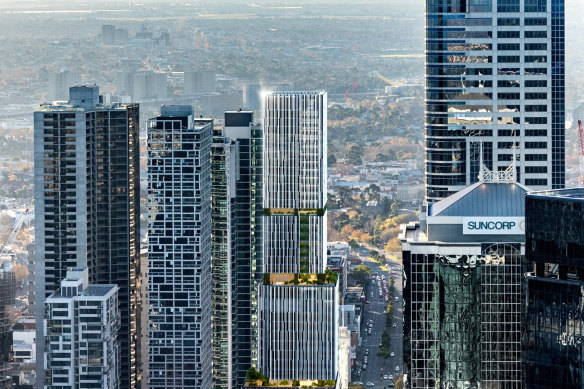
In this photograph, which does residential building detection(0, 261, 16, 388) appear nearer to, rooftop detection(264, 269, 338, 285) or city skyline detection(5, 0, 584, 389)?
city skyline detection(5, 0, 584, 389)

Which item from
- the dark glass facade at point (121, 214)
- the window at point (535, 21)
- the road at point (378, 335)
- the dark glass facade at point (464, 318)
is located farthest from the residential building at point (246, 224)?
the dark glass facade at point (464, 318)

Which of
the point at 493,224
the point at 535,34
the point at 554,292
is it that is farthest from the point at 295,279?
the point at 554,292

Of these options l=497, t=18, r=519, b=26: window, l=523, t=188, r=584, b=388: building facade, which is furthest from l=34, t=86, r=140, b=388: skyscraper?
l=523, t=188, r=584, b=388: building facade

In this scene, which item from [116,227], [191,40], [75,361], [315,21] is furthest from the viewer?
[315,21]

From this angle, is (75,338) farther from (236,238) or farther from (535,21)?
(535,21)

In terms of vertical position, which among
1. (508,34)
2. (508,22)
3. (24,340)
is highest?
(508,22)

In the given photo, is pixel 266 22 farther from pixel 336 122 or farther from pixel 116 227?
pixel 116 227

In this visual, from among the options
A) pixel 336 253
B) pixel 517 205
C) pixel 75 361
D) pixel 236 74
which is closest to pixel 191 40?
pixel 236 74
